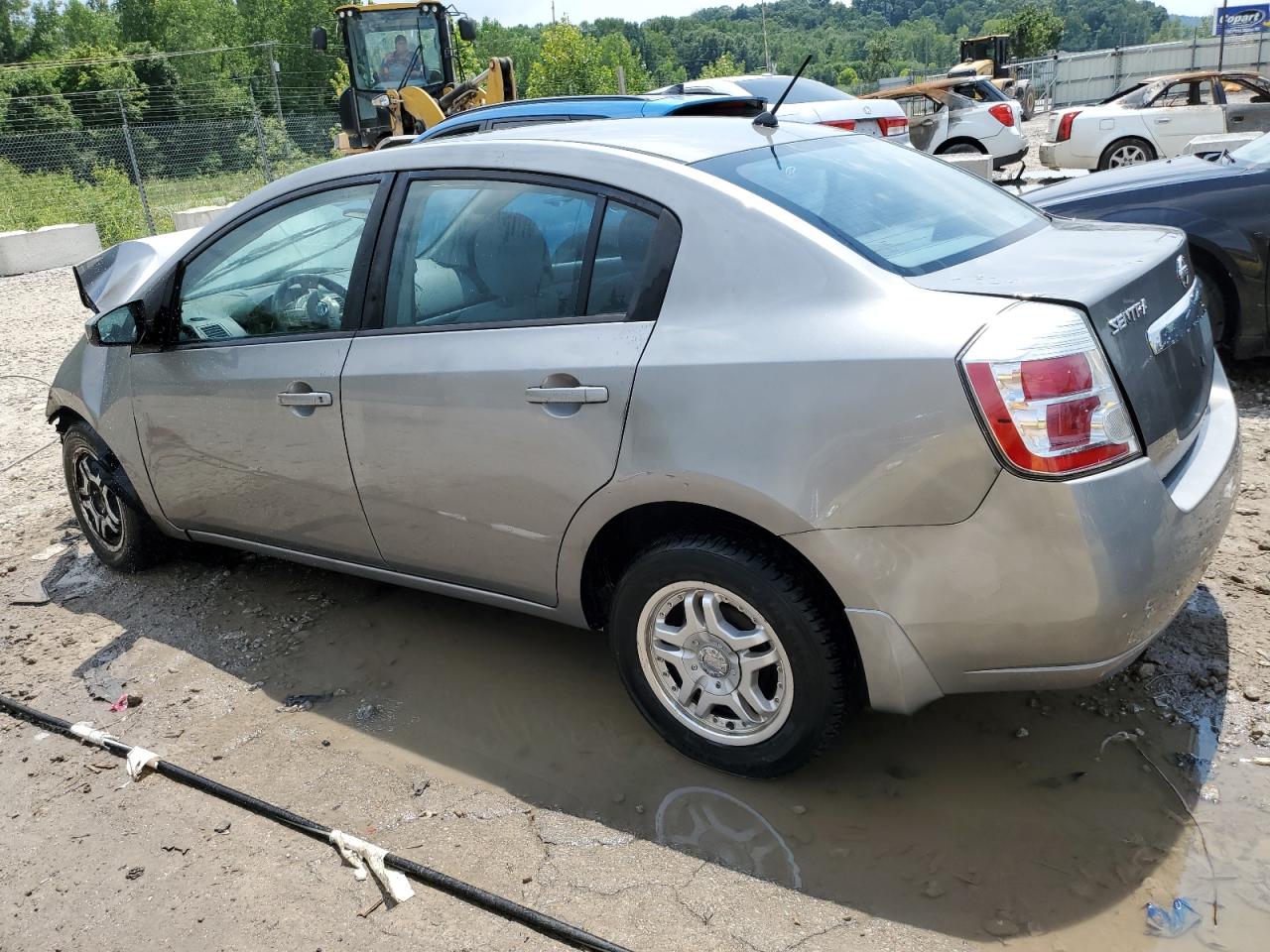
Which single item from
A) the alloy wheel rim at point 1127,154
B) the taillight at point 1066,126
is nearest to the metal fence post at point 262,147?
the taillight at point 1066,126

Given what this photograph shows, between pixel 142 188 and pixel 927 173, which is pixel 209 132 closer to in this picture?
pixel 142 188

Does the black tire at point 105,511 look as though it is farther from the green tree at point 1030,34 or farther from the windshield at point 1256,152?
the green tree at point 1030,34

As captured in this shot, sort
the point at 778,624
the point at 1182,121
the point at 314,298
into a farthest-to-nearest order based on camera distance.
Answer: the point at 1182,121 → the point at 314,298 → the point at 778,624

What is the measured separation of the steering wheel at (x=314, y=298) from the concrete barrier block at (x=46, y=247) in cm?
1558

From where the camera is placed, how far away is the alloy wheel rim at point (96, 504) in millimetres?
4828

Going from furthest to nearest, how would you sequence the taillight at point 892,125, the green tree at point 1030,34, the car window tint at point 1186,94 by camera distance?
1. the green tree at point 1030,34
2. the car window tint at point 1186,94
3. the taillight at point 892,125

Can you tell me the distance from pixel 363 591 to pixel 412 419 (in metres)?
1.46

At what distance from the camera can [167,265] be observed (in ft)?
13.6

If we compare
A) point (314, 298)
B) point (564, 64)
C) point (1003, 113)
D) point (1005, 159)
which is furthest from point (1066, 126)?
point (564, 64)

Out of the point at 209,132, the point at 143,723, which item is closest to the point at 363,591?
the point at 143,723

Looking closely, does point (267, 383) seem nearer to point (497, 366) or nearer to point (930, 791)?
point (497, 366)

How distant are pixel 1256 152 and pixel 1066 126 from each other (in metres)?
10.9

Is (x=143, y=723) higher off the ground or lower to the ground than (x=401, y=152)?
lower

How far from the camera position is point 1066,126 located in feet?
51.5
